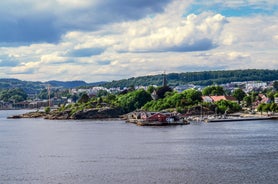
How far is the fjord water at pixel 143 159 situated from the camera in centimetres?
3241

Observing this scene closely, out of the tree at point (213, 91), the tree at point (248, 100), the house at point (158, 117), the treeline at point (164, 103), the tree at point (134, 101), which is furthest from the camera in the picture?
the tree at point (213, 91)

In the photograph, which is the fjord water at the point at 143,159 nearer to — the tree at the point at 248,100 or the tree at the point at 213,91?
the tree at the point at 248,100

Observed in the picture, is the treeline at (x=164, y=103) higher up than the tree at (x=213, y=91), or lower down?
lower down

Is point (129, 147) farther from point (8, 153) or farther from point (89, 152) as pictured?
point (8, 153)

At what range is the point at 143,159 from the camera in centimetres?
3941

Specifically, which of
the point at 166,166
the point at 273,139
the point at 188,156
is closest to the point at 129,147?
the point at 188,156

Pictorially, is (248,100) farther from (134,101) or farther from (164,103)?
(134,101)

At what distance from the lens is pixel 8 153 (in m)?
45.6

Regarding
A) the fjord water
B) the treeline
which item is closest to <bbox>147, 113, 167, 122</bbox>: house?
the treeline

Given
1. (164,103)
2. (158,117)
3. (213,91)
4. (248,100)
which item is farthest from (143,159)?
(213,91)

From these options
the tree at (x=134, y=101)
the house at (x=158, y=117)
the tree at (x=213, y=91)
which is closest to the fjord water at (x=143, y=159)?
the house at (x=158, y=117)

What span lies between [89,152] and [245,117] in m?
48.8

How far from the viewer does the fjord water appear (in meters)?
32.4

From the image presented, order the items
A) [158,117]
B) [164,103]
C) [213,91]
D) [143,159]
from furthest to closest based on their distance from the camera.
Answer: [213,91] → [164,103] → [158,117] → [143,159]
